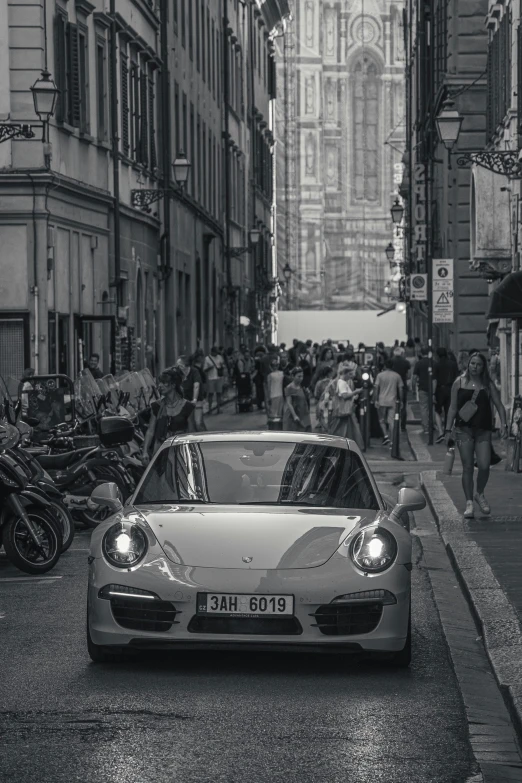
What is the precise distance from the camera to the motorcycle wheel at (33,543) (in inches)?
506

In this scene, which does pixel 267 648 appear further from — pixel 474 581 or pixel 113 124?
pixel 113 124

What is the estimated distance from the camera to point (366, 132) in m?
94.8

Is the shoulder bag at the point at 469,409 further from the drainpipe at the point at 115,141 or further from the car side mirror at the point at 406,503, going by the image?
the drainpipe at the point at 115,141

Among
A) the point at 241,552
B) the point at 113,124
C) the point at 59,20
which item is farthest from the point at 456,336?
the point at 241,552

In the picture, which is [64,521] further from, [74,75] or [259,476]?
[74,75]

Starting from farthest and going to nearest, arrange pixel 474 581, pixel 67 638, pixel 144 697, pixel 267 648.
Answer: pixel 474 581, pixel 67 638, pixel 267 648, pixel 144 697

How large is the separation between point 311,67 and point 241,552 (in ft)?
290

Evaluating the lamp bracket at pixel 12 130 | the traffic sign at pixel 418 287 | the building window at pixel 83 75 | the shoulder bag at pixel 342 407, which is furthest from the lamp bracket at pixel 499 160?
the traffic sign at pixel 418 287

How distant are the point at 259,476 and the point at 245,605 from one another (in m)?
1.23

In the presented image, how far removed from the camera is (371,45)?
3750 inches

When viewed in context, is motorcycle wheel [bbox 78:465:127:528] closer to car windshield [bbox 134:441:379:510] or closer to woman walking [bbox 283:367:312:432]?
car windshield [bbox 134:441:379:510]

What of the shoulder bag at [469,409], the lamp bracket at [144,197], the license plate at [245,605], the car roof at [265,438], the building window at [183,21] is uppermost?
the building window at [183,21]

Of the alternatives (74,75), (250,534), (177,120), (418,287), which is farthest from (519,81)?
(177,120)

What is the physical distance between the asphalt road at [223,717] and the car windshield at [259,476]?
0.84 meters
